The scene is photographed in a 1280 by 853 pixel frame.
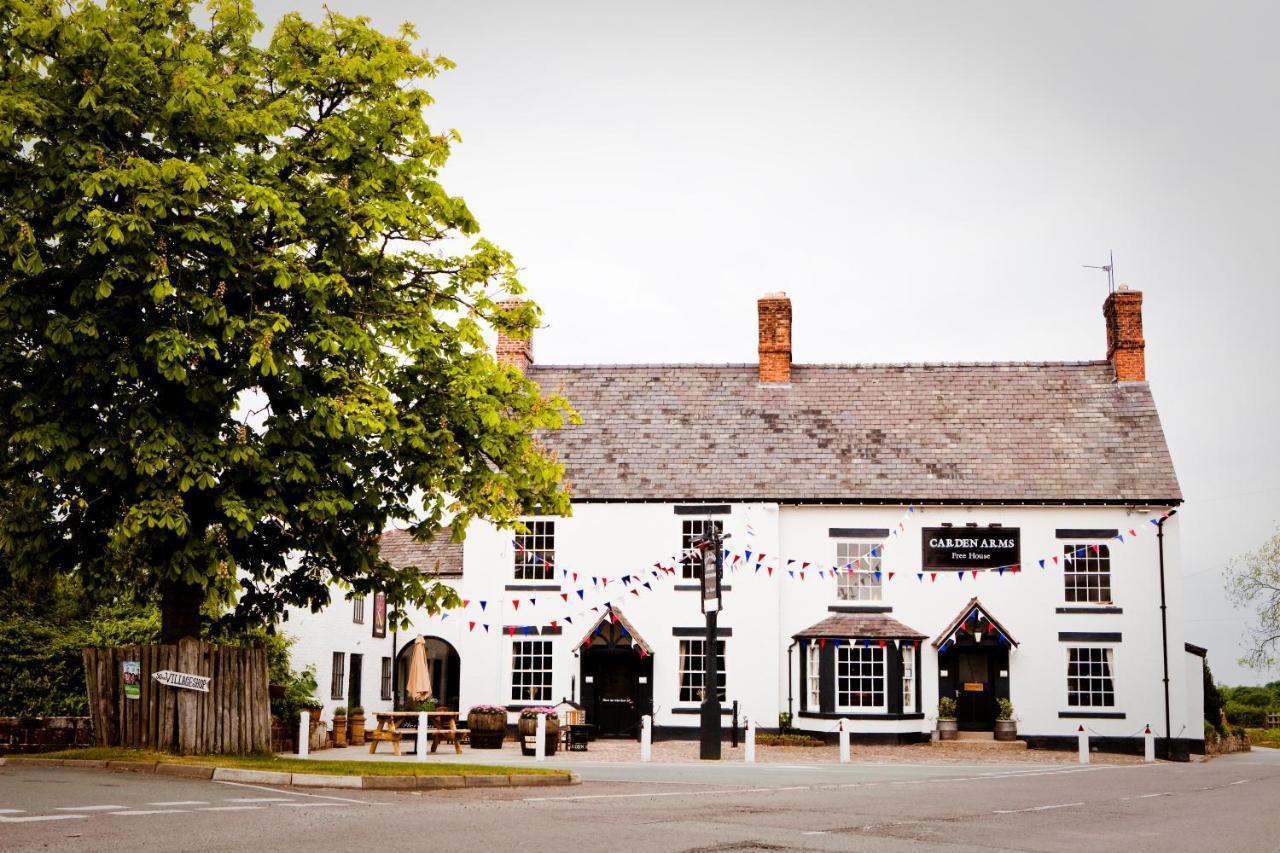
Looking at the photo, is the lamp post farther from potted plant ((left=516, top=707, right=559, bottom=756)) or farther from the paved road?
the paved road

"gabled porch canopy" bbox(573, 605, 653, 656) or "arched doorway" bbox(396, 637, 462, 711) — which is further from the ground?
"gabled porch canopy" bbox(573, 605, 653, 656)

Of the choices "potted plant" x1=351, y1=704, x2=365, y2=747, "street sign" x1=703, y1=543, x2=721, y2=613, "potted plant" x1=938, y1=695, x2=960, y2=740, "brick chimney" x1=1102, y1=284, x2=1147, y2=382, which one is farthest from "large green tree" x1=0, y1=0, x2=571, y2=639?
"brick chimney" x1=1102, y1=284, x2=1147, y2=382

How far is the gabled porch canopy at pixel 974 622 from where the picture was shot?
114 feet

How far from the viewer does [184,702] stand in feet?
63.7

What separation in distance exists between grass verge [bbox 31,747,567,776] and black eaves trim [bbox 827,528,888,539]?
59.2ft

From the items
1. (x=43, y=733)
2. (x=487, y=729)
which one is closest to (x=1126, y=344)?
(x=487, y=729)

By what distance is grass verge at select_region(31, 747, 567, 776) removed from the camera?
57.8ft

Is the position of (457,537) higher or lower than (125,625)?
higher

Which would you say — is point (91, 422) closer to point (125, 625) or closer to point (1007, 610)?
point (125, 625)

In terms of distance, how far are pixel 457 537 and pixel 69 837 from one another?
9.12 meters

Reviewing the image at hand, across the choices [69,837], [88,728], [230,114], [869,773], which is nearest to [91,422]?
[230,114]

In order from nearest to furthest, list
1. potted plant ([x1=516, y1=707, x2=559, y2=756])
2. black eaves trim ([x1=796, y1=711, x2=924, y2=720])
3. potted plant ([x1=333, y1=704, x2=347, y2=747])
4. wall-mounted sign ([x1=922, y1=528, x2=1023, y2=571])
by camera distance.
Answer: potted plant ([x1=516, y1=707, x2=559, y2=756]) < potted plant ([x1=333, y1=704, x2=347, y2=747]) < black eaves trim ([x1=796, y1=711, x2=924, y2=720]) < wall-mounted sign ([x1=922, y1=528, x2=1023, y2=571])

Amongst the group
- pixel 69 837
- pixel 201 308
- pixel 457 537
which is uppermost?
pixel 201 308

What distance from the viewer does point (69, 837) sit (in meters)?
10.4
